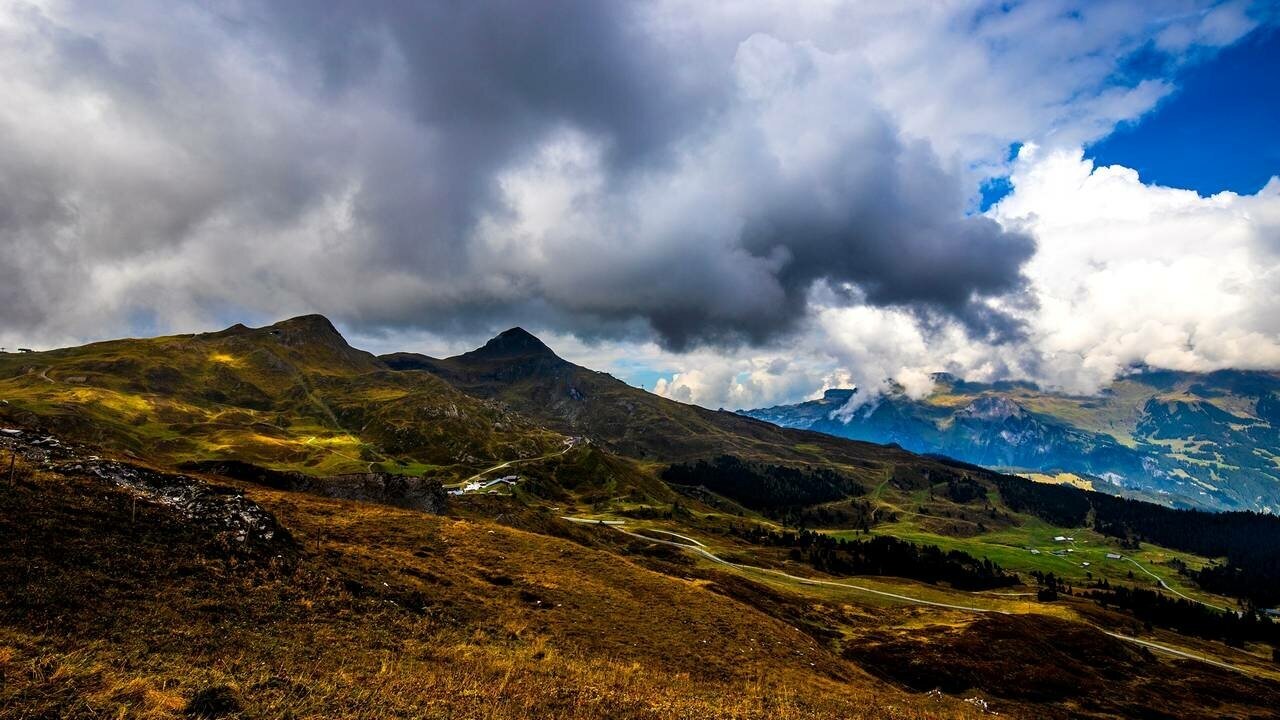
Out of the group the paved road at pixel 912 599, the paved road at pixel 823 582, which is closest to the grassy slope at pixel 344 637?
the paved road at pixel 823 582

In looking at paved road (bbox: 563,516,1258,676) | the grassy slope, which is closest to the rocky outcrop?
the grassy slope

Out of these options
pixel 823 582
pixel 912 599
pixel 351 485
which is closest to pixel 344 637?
pixel 351 485

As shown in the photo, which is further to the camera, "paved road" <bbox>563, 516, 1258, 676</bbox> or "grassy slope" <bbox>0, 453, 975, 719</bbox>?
"paved road" <bbox>563, 516, 1258, 676</bbox>

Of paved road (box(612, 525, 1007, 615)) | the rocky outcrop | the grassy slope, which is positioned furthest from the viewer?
paved road (box(612, 525, 1007, 615))

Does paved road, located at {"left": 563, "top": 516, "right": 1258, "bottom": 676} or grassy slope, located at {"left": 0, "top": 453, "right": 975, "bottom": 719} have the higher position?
grassy slope, located at {"left": 0, "top": 453, "right": 975, "bottom": 719}

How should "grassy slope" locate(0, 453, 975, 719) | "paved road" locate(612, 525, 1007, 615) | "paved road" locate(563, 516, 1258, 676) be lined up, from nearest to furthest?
"grassy slope" locate(0, 453, 975, 719) → "paved road" locate(563, 516, 1258, 676) → "paved road" locate(612, 525, 1007, 615)

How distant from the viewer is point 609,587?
49344 mm

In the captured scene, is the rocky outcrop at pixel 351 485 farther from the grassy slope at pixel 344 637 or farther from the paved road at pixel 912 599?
the paved road at pixel 912 599

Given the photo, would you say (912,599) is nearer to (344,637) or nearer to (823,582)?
(823,582)

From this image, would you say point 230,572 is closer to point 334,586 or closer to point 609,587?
point 334,586

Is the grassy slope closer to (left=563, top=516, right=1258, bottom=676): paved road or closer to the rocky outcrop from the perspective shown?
the rocky outcrop

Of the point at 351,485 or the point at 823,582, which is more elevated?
the point at 351,485

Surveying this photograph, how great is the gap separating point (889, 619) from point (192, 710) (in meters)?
101

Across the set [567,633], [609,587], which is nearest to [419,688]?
[567,633]
